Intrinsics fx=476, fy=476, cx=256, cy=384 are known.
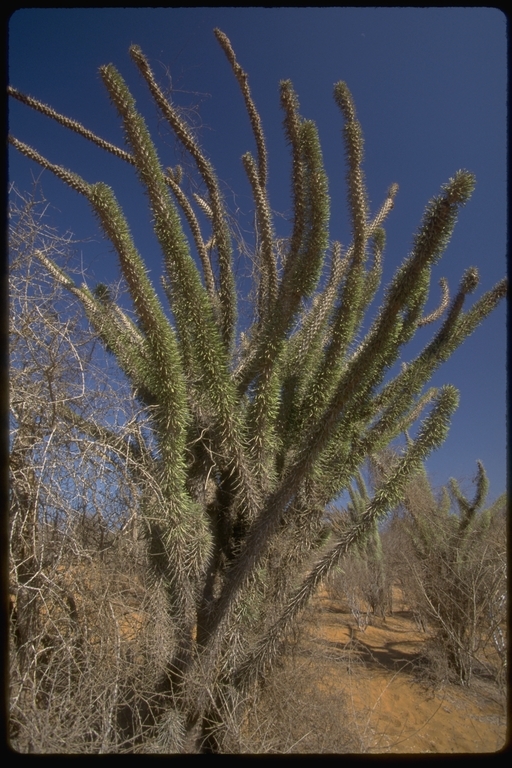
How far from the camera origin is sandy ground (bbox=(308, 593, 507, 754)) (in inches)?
213

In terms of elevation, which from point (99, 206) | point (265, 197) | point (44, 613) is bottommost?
point (44, 613)

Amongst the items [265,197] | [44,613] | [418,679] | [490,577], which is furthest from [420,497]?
[44,613]

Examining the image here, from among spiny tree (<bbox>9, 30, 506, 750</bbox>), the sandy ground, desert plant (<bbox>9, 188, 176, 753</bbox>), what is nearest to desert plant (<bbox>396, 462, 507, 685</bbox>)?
the sandy ground

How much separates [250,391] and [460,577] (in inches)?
226

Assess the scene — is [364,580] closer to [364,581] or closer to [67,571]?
[364,581]

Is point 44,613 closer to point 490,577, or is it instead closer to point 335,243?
point 335,243

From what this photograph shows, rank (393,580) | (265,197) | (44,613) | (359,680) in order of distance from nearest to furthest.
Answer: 1. (44,613)
2. (265,197)
3. (359,680)
4. (393,580)

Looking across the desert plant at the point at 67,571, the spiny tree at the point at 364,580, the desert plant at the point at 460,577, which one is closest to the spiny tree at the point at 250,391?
the desert plant at the point at 67,571

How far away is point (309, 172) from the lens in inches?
151

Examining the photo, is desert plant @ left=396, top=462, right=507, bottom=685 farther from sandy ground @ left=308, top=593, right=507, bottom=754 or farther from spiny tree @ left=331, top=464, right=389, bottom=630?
spiny tree @ left=331, top=464, right=389, bottom=630

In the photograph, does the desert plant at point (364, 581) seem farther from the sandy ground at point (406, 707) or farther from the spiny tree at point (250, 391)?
the spiny tree at point (250, 391)

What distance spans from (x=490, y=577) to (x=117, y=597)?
20.1 ft

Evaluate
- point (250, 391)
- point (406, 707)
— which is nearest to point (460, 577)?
point (406, 707)

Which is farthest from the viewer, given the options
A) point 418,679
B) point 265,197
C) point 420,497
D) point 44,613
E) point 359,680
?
point 420,497
